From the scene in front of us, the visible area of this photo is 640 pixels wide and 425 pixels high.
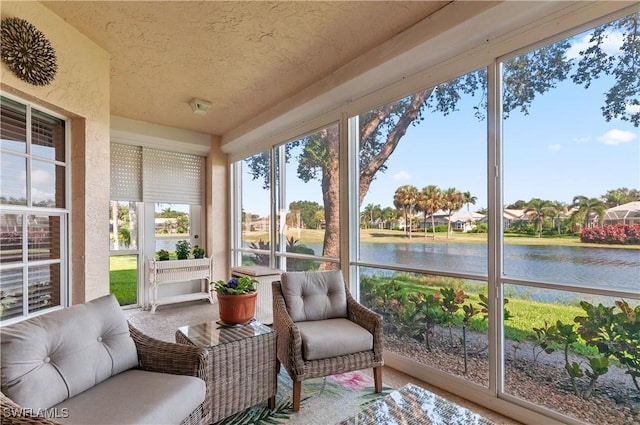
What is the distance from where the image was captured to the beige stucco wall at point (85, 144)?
2316 millimetres

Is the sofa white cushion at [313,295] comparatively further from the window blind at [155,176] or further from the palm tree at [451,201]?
the window blind at [155,176]

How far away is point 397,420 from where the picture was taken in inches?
51.9

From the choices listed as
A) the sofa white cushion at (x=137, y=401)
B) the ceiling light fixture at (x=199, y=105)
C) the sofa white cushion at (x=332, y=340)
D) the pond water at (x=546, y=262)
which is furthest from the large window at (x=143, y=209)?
the pond water at (x=546, y=262)

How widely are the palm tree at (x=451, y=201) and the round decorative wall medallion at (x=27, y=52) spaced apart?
3.05 m

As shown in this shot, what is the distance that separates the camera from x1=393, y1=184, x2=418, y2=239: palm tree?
278cm

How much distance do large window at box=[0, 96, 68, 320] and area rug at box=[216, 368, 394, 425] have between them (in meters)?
1.73

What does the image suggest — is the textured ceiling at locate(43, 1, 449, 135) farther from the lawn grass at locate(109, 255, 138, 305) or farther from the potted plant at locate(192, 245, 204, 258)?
the potted plant at locate(192, 245, 204, 258)

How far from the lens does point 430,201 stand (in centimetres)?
266

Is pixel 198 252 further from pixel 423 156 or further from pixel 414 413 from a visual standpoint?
pixel 414 413

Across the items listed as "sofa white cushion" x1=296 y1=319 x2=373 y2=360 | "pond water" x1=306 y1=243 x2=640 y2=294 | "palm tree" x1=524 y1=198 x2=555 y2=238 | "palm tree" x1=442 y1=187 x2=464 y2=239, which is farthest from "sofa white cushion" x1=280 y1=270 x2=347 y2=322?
"palm tree" x1=524 y1=198 x2=555 y2=238

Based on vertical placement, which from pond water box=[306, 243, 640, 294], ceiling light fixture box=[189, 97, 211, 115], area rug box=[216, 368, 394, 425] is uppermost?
ceiling light fixture box=[189, 97, 211, 115]

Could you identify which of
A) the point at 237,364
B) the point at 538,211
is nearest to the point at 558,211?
the point at 538,211

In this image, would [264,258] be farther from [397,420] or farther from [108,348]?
[397,420]

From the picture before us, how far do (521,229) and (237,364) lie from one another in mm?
2013
